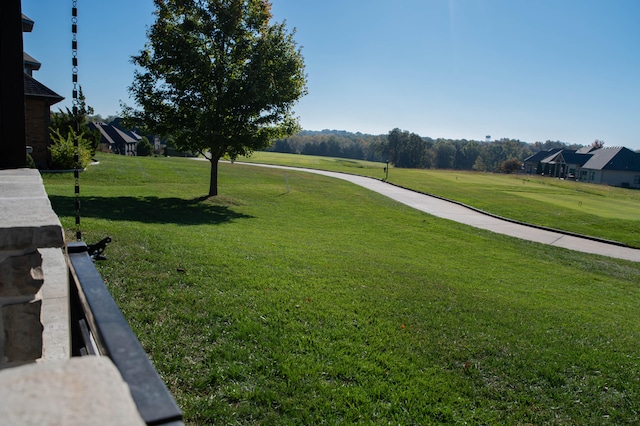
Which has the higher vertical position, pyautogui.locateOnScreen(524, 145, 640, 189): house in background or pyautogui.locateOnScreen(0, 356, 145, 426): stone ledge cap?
pyautogui.locateOnScreen(524, 145, 640, 189): house in background

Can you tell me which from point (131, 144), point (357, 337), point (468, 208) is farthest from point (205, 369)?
point (131, 144)

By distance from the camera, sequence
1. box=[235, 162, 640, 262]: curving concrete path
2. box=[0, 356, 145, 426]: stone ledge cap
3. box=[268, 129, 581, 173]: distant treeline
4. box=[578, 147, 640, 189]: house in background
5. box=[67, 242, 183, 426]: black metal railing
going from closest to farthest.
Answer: box=[0, 356, 145, 426]: stone ledge cap, box=[67, 242, 183, 426]: black metal railing, box=[235, 162, 640, 262]: curving concrete path, box=[578, 147, 640, 189]: house in background, box=[268, 129, 581, 173]: distant treeline

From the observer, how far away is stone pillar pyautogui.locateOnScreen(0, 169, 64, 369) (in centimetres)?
180

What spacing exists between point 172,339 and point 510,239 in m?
14.1

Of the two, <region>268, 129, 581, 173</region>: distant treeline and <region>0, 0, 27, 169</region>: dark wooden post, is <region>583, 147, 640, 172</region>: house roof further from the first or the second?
<region>0, 0, 27, 169</region>: dark wooden post

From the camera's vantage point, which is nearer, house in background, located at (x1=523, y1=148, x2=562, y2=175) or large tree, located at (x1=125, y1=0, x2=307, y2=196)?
large tree, located at (x1=125, y1=0, x2=307, y2=196)

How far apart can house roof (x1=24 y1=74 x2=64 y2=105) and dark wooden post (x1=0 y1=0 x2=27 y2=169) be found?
20422 millimetres

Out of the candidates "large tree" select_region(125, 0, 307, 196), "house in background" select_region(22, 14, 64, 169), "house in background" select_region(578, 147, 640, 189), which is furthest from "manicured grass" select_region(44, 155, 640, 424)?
"house in background" select_region(578, 147, 640, 189)

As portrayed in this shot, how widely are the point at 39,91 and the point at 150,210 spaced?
1209 cm

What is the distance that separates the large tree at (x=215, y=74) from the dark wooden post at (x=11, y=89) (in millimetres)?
13070

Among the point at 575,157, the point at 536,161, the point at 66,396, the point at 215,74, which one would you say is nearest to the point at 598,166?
the point at 575,157

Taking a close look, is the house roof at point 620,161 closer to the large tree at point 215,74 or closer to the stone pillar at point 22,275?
the large tree at point 215,74

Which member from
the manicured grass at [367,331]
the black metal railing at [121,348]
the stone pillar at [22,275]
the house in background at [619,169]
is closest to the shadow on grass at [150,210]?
the manicured grass at [367,331]

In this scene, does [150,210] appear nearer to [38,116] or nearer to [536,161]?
[38,116]
